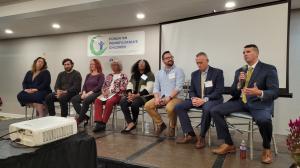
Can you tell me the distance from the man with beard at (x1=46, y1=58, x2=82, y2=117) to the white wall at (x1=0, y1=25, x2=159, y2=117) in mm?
1230

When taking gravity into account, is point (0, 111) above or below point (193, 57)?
below

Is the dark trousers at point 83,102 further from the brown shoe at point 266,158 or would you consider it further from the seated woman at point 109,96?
the brown shoe at point 266,158

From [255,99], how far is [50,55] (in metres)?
5.01

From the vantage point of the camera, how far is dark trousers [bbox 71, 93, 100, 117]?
3.58 m

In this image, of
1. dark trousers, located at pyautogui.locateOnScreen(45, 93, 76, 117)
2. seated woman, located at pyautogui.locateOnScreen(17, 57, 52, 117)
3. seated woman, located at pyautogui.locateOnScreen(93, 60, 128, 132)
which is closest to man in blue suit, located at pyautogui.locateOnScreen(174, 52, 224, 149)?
seated woman, located at pyautogui.locateOnScreen(93, 60, 128, 132)

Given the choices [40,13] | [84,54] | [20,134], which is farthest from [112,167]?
[84,54]

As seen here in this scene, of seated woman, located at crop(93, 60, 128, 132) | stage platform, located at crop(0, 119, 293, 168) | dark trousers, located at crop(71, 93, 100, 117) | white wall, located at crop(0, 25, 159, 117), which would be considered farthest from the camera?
white wall, located at crop(0, 25, 159, 117)

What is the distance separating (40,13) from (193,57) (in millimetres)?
2655

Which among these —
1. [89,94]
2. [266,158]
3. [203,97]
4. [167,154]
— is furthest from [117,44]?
[266,158]

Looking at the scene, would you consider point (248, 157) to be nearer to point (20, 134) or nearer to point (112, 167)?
point (112, 167)

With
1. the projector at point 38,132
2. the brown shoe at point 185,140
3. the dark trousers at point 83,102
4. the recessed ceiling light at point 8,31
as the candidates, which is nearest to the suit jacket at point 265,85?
the brown shoe at point 185,140

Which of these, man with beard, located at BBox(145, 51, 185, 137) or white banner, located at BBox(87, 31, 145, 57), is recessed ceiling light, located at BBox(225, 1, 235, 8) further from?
white banner, located at BBox(87, 31, 145, 57)

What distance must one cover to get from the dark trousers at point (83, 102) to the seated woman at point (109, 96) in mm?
114

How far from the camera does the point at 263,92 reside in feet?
7.34
